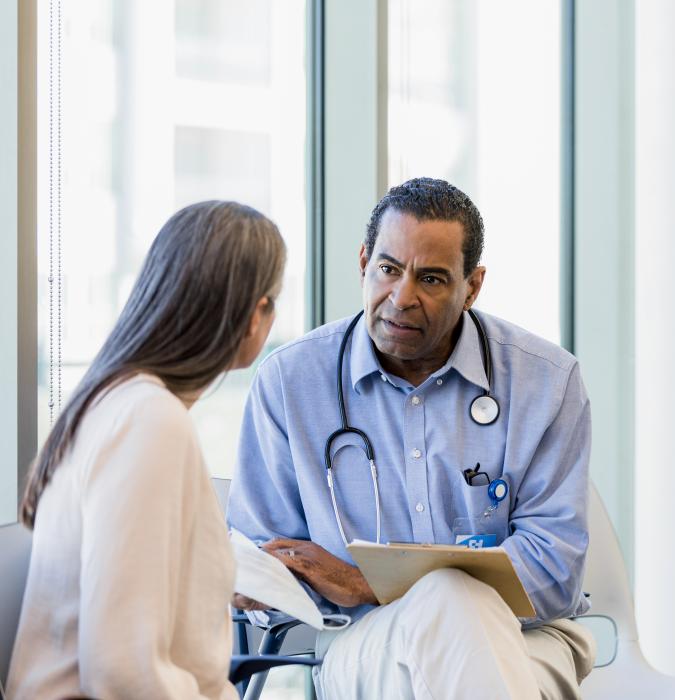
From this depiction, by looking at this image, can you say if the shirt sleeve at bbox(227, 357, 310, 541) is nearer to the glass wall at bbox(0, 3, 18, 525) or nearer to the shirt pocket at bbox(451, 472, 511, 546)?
the shirt pocket at bbox(451, 472, 511, 546)

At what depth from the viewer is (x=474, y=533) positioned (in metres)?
1.81

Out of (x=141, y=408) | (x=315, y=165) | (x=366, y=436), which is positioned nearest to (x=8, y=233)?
(x=366, y=436)

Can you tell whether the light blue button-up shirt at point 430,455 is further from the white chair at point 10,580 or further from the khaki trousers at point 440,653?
the white chair at point 10,580

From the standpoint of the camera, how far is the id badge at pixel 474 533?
177 cm

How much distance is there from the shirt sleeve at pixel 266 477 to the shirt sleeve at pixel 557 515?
1.34 feet

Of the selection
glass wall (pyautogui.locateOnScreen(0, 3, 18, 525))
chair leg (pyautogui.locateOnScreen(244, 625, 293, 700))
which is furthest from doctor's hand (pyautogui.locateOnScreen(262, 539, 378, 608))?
glass wall (pyautogui.locateOnScreen(0, 3, 18, 525))

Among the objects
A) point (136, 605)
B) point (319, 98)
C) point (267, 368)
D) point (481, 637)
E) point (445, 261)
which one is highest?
point (319, 98)

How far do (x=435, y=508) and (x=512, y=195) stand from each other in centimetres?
193

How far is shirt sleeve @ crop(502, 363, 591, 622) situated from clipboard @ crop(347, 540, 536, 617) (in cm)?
13

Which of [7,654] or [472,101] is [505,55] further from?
[7,654]

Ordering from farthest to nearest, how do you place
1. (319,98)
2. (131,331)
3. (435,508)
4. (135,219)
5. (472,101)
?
(472,101), (319,98), (135,219), (435,508), (131,331)
